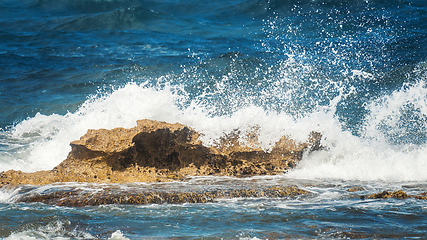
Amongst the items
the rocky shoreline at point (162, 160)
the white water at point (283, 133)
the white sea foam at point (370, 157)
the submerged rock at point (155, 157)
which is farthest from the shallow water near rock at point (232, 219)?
the white water at point (283, 133)

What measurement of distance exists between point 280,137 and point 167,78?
6.59 metres

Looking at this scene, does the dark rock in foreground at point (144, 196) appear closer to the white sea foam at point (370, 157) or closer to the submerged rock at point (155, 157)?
the submerged rock at point (155, 157)

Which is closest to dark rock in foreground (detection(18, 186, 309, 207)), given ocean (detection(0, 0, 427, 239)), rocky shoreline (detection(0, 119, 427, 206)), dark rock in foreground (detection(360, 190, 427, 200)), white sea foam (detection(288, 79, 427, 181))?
rocky shoreline (detection(0, 119, 427, 206))

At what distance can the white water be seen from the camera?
611 centimetres

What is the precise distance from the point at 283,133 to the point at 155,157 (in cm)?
183

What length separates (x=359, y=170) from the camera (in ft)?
20.0

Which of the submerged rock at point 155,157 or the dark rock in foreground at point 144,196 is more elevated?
the submerged rock at point 155,157

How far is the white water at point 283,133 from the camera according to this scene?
611 centimetres

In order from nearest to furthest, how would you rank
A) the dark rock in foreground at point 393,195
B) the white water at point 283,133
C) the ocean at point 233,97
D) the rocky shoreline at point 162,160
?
1. the ocean at point 233,97
2. the dark rock in foreground at point 393,195
3. the rocky shoreline at point 162,160
4. the white water at point 283,133

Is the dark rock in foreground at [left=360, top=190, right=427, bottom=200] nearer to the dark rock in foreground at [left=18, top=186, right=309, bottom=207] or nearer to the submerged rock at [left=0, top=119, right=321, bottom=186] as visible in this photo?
the dark rock in foreground at [left=18, top=186, right=309, bottom=207]

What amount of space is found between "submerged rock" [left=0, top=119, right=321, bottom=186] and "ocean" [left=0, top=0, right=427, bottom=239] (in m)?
0.19

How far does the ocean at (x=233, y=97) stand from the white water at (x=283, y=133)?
0.08ft

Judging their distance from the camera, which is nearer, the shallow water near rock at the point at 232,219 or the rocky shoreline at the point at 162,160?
the shallow water near rock at the point at 232,219

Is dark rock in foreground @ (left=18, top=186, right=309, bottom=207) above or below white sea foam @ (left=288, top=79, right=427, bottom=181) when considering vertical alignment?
below
